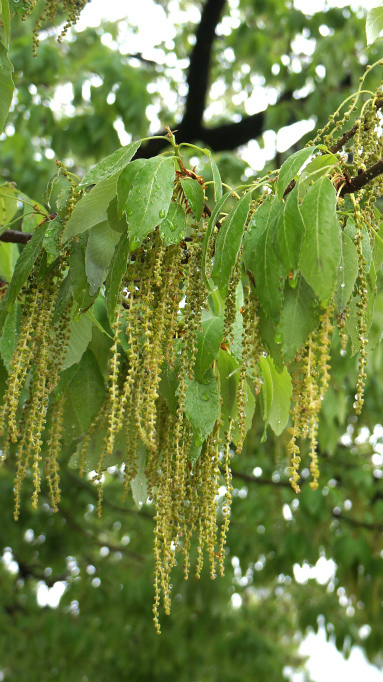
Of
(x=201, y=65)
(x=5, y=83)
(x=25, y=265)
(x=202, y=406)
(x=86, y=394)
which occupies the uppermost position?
(x=201, y=65)

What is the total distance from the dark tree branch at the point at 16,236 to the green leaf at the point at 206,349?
23.8 inches

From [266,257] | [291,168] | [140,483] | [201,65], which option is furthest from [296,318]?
[201,65]

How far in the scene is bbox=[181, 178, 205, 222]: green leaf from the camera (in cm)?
132

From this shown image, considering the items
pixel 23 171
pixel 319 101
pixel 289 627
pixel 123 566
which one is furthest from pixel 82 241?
pixel 289 627

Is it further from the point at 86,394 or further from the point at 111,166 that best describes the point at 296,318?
the point at 86,394

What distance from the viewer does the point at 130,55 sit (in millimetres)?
5410

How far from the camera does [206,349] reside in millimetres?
1422

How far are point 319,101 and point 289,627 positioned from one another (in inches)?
188

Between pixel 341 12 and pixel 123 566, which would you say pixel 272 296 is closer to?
pixel 341 12

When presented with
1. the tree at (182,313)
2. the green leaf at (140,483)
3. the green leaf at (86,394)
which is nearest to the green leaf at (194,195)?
the tree at (182,313)

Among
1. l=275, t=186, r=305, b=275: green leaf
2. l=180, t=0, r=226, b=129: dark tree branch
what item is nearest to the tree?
l=275, t=186, r=305, b=275: green leaf

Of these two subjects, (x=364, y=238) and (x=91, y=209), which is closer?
(x=364, y=238)

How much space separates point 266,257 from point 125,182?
297 millimetres

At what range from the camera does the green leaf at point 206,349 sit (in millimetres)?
1420
